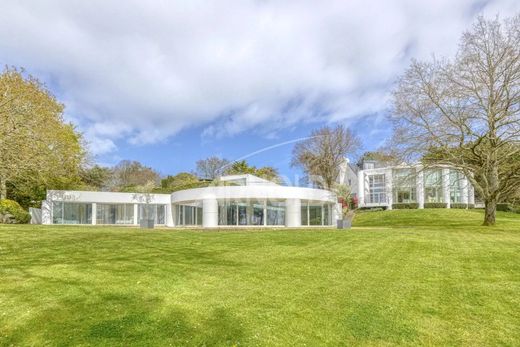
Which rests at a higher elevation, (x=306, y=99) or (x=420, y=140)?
(x=306, y=99)

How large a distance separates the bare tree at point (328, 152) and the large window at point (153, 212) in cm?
2142

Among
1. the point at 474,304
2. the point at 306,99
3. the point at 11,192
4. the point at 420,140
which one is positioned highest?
the point at 306,99

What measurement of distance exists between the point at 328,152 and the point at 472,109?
27.9 m

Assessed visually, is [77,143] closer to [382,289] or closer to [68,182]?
[68,182]

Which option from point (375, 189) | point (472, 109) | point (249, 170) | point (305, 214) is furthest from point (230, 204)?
point (375, 189)

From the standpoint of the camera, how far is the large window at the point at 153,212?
1508 inches

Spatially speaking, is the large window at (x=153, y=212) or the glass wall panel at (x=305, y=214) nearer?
the glass wall panel at (x=305, y=214)

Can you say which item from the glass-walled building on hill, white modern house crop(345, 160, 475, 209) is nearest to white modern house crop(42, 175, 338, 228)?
the glass-walled building on hill

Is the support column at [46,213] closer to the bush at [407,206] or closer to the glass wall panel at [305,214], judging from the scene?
the glass wall panel at [305,214]

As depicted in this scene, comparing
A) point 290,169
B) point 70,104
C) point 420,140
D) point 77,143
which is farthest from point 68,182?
point 420,140

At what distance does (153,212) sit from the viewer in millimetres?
38781

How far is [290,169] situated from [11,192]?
36.2 metres

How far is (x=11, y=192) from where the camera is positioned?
36281mm

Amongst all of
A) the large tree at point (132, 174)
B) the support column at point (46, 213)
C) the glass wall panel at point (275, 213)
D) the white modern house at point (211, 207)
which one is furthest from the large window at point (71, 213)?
the large tree at point (132, 174)
